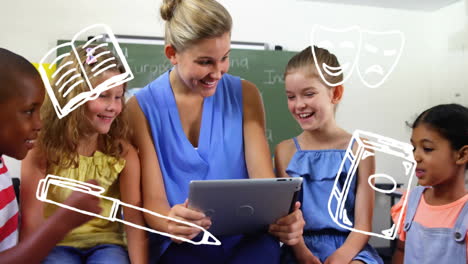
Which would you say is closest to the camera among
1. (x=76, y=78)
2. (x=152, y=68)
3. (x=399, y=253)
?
(x=76, y=78)

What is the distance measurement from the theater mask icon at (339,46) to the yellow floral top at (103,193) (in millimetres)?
380

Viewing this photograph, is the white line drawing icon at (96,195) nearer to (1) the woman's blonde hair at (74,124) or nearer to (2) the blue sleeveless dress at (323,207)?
(1) the woman's blonde hair at (74,124)

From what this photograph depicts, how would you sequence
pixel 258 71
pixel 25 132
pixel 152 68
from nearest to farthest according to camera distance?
pixel 25 132 < pixel 152 68 < pixel 258 71

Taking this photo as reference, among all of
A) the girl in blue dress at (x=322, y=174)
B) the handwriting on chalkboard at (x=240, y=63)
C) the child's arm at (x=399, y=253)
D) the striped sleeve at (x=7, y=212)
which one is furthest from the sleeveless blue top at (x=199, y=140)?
the handwriting on chalkboard at (x=240, y=63)

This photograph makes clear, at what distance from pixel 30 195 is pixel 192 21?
0.35m

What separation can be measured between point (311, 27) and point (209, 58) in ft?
0.88

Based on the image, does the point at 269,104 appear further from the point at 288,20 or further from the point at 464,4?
the point at 464,4

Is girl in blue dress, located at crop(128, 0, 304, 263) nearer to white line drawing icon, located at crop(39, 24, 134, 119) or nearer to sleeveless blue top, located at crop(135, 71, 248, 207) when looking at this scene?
sleeveless blue top, located at crop(135, 71, 248, 207)

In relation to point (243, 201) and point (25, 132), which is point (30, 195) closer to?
point (25, 132)

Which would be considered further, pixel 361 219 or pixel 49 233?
pixel 361 219

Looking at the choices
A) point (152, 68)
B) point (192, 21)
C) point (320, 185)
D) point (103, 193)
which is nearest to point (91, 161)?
point (103, 193)

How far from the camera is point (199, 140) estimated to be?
652 mm

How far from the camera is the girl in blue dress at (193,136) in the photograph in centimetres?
62

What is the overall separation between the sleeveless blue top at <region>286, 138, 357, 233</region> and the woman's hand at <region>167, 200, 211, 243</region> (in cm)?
22
